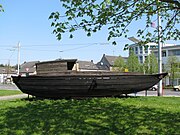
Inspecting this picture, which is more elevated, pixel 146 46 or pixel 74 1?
pixel 74 1

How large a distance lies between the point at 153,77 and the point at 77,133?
9068 mm

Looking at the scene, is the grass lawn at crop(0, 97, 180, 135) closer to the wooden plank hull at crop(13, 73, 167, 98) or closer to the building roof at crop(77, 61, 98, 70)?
the wooden plank hull at crop(13, 73, 167, 98)

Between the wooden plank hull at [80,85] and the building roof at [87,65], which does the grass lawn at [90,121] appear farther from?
the building roof at [87,65]

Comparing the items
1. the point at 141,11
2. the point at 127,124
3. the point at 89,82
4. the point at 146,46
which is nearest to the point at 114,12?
the point at 141,11

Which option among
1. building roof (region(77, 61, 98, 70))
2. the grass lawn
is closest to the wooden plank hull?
the grass lawn

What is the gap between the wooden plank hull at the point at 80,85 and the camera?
13.2m

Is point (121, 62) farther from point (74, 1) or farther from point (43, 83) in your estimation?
point (74, 1)

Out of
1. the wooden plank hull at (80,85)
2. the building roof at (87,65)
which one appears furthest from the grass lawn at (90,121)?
the building roof at (87,65)

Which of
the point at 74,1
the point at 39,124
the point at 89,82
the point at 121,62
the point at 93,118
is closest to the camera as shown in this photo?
the point at 74,1

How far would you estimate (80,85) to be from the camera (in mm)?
13164

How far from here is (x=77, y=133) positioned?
663 cm

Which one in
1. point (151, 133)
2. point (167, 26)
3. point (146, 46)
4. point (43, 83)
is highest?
point (167, 26)

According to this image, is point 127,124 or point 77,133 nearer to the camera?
point 77,133

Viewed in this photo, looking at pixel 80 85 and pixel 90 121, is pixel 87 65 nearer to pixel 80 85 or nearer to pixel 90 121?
pixel 80 85
